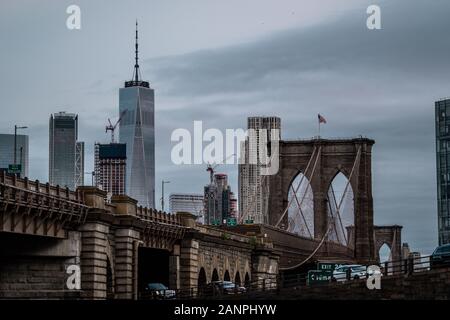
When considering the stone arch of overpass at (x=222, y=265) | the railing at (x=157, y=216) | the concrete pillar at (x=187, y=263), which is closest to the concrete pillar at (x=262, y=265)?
the stone arch of overpass at (x=222, y=265)

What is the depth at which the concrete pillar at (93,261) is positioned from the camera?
68.6 meters

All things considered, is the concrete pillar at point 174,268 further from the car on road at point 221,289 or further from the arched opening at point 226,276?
the arched opening at point 226,276

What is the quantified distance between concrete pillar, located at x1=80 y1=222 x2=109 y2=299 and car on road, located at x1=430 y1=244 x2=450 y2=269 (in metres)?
18.4

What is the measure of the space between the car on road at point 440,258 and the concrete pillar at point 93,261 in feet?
60.3

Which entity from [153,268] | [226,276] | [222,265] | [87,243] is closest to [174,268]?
[153,268]

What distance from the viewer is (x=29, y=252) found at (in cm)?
6762

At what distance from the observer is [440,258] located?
68.8 meters

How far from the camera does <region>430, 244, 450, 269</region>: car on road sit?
211 ft

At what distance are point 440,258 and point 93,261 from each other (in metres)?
19.3

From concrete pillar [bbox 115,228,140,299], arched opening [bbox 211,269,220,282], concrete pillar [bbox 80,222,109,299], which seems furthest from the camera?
arched opening [bbox 211,269,220,282]

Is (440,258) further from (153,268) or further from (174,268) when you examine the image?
(153,268)

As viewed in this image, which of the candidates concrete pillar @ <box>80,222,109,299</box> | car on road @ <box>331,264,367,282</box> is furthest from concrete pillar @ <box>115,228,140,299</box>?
car on road @ <box>331,264,367,282</box>

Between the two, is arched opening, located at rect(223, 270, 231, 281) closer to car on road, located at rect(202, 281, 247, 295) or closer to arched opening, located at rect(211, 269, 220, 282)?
arched opening, located at rect(211, 269, 220, 282)
